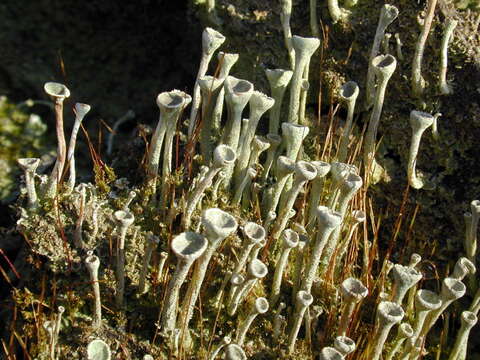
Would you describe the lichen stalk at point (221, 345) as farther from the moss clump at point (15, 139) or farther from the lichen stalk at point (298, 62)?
the moss clump at point (15, 139)

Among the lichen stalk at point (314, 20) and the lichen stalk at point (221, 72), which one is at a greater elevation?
the lichen stalk at point (314, 20)

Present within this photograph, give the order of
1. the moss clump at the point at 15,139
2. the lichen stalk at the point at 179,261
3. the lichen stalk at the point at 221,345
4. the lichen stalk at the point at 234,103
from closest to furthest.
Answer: the lichen stalk at the point at 179,261
the lichen stalk at the point at 221,345
the lichen stalk at the point at 234,103
the moss clump at the point at 15,139

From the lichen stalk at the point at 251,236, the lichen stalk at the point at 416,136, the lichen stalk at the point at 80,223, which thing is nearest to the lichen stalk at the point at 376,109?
the lichen stalk at the point at 416,136

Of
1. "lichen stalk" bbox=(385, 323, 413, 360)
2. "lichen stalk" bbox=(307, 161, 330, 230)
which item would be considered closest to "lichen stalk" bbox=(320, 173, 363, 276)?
"lichen stalk" bbox=(307, 161, 330, 230)

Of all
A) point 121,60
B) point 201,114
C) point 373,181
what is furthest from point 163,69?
point 373,181

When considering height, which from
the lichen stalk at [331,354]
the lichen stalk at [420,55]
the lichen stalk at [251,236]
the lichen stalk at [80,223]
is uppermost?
the lichen stalk at [420,55]

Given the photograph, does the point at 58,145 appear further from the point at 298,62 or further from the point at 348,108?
the point at 348,108

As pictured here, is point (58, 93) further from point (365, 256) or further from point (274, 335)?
point (365, 256)

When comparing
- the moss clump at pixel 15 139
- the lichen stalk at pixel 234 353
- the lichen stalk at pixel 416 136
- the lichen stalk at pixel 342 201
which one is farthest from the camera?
the moss clump at pixel 15 139

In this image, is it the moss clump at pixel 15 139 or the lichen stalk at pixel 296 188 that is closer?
the lichen stalk at pixel 296 188
